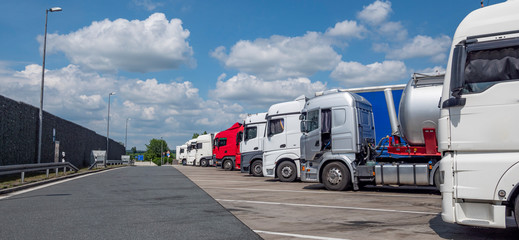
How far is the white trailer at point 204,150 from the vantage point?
132 feet

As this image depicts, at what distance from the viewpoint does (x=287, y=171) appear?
17.0 metres

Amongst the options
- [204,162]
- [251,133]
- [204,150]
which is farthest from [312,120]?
[204,162]

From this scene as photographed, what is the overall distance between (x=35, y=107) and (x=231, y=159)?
1177 centimetres

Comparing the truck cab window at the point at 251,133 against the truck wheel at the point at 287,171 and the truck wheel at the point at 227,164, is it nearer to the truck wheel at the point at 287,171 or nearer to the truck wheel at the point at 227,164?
the truck wheel at the point at 287,171

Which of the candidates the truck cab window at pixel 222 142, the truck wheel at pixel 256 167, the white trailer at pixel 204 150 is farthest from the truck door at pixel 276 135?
the white trailer at pixel 204 150

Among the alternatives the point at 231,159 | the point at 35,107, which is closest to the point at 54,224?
the point at 35,107

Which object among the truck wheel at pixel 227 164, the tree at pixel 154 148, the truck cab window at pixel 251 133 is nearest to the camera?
the truck cab window at pixel 251 133

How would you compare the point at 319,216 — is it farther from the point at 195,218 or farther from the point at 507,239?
the point at 507,239

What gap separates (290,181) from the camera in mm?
17297

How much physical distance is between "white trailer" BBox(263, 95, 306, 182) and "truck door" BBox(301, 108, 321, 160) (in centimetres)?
279

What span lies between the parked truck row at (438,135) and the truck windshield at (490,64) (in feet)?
0.04

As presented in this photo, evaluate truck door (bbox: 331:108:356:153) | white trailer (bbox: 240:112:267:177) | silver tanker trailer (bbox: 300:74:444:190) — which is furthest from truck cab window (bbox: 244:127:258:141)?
truck door (bbox: 331:108:356:153)

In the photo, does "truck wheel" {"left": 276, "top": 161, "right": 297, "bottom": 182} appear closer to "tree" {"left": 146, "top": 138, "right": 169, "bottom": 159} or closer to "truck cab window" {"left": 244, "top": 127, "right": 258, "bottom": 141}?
"truck cab window" {"left": 244, "top": 127, "right": 258, "bottom": 141}

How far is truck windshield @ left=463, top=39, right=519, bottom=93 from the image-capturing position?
17.5 ft
